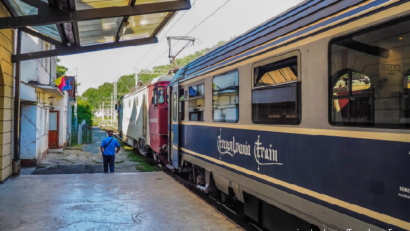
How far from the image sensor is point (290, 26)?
168 inches

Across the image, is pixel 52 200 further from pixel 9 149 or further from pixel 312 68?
pixel 312 68

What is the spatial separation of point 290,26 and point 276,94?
0.87m

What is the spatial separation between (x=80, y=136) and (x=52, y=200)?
16549mm

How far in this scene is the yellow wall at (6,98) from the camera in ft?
27.6

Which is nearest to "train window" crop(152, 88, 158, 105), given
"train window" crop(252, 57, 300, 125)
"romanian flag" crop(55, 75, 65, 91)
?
"romanian flag" crop(55, 75, 65, 91)

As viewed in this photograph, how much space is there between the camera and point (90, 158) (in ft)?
51.0

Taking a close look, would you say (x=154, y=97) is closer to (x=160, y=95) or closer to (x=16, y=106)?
(x=160, y=95)

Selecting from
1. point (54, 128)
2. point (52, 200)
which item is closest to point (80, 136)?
point (54, 128)

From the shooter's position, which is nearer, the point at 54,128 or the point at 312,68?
the point at 312,68

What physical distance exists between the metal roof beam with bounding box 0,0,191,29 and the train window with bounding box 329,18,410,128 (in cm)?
478

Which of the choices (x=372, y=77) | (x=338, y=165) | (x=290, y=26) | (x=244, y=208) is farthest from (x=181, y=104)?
(x=372, y=77)

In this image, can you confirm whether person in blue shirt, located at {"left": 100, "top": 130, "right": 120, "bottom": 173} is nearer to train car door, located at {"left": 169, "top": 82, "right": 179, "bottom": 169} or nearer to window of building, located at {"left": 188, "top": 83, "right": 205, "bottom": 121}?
train car door, located at {"left": 169, "top": 82, "right": 179, "bottom": 169}

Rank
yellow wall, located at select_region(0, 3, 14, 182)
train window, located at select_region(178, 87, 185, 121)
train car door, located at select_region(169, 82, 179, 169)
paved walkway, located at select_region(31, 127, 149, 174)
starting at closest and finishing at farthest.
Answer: yellow wall, located at select_region(0, 3, 14, 182) → train window, located at select_region(178, 87, 185, 121) → train car door, located at select_region(169, 82, 179, 169) → paved walkway, located at select_region(31, 127, 149, 174)

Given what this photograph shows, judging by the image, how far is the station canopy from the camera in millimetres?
6648
